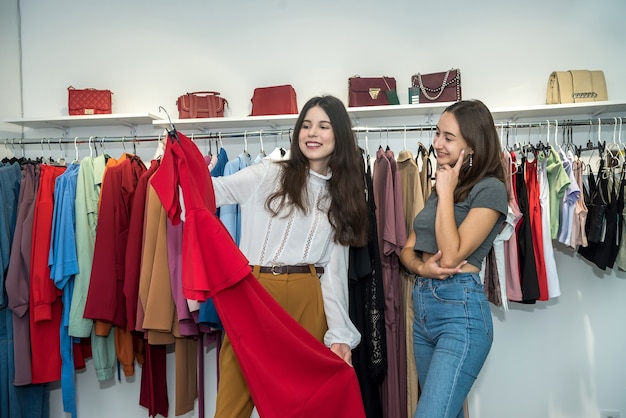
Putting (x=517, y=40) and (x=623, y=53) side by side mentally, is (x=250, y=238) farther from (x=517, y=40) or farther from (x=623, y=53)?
(x=623, y=53)

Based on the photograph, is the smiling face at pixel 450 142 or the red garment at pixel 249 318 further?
the smiling face at pixel 450 142

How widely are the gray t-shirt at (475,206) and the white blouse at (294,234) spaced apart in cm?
38

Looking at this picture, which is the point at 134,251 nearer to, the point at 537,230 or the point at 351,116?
the point at 351,116

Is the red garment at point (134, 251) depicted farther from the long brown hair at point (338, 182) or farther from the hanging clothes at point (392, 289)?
the hanging clothes at point (392, 289)

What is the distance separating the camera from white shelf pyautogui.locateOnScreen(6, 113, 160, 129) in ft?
10.6

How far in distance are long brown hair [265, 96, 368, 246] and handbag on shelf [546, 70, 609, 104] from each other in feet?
5.67

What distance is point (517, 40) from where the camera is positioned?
3355 millimetres

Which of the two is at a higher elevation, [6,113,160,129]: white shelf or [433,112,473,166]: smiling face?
[6,113,160,129]: white shelf

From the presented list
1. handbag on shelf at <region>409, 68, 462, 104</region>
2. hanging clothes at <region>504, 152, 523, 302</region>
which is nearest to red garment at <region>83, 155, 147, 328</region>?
handbag on shelf at <region>409, 68, 462, 104</region>

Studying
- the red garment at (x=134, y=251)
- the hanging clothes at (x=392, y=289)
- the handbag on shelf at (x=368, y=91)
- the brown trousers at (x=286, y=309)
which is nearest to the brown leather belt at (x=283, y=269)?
the brown trousers at (x=286, y=309)

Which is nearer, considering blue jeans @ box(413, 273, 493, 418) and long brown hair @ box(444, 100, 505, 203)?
blue jeans @ box(413, 273, 493, 418)

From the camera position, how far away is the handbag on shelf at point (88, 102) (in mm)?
3326

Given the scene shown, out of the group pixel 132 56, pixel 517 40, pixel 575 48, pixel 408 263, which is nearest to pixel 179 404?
pixel 408 263

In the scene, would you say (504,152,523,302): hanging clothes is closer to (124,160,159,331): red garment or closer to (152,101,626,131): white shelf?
(152,101,626,131): white shelf
